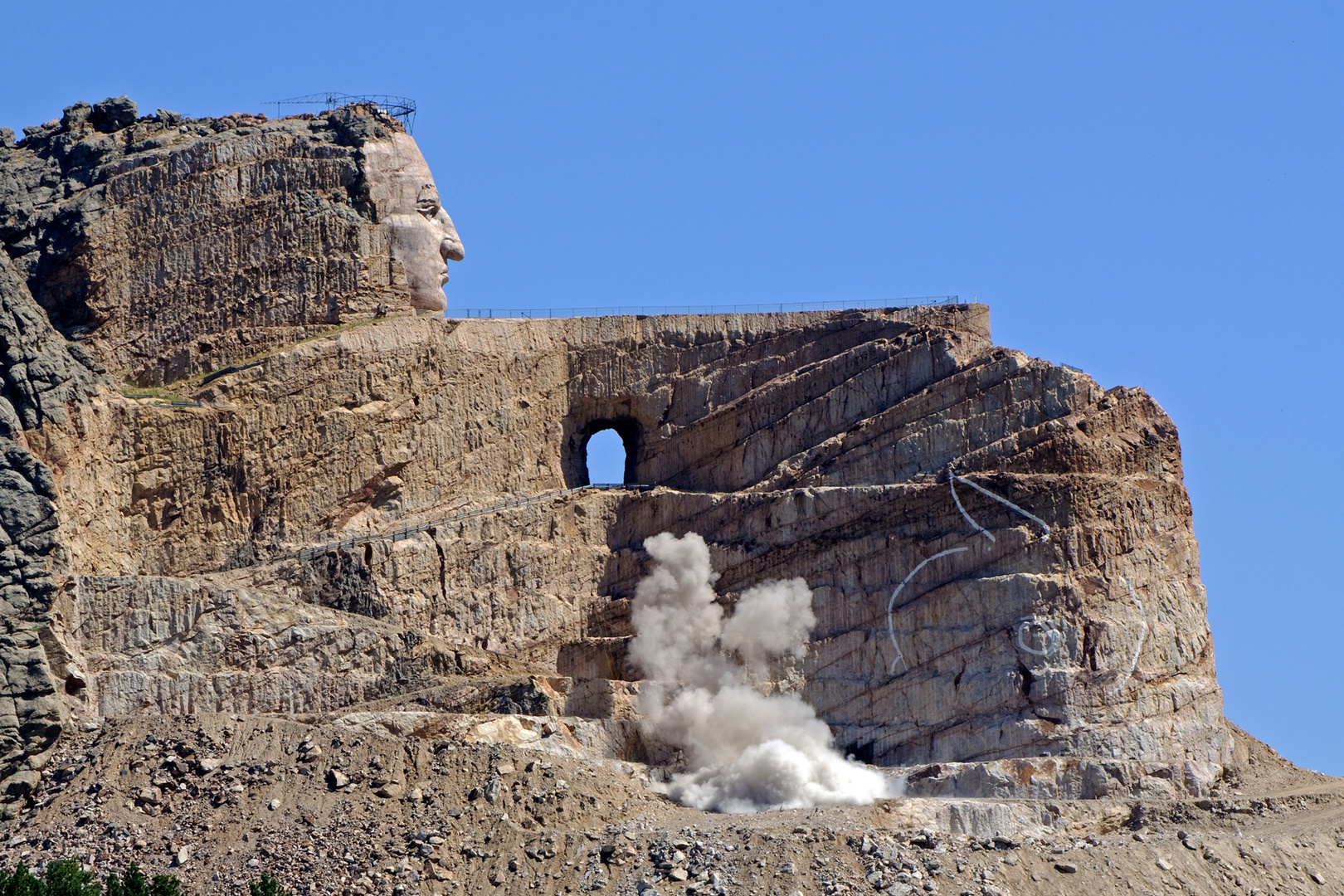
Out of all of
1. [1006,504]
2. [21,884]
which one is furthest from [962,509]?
[21,884]

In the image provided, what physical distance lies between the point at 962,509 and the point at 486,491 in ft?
40.8

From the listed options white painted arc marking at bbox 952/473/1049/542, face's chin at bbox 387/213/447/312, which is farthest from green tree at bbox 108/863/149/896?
white painted arc marking at bbox 952/473/1049/542

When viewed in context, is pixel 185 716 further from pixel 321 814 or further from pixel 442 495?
pixel 442 495

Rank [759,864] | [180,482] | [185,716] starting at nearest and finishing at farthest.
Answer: [759,864]
[185,716]
[180,482]

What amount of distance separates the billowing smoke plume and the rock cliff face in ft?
2.49

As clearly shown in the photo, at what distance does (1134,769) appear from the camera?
64.8 m

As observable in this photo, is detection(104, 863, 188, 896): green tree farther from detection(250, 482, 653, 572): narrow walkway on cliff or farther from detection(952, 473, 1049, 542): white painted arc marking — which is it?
detection(952, 473, 1049, 542): white painted arc marking

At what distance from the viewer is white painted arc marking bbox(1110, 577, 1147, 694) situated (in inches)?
2591

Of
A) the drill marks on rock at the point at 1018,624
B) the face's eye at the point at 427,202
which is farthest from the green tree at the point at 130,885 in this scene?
the face's eye at the point at 427,202

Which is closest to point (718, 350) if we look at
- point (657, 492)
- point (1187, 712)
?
point (657, 492)

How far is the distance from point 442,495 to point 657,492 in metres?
5.45

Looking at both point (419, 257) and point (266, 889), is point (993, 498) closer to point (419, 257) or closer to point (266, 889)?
point (419, 257)

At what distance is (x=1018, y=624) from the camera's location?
Result: 6588 centimetres

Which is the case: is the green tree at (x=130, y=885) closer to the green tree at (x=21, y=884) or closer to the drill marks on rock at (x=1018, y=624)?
the green tree at (x=21, y=884)
